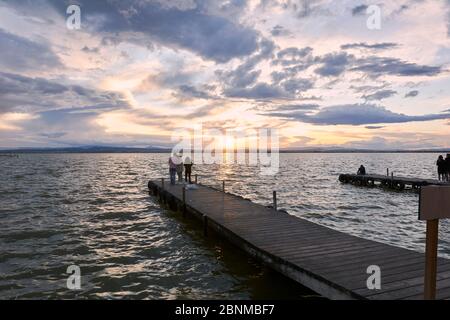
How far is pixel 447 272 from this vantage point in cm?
735

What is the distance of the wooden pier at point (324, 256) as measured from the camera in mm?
6742

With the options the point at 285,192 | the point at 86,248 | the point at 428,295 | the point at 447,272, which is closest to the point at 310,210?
the point at 285,192

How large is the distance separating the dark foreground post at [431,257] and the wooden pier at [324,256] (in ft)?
2.24

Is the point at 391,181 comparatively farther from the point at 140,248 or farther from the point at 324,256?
the point at 324,256

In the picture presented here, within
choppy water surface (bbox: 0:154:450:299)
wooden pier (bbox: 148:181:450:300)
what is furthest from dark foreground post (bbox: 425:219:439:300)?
choppy water surface (bbox: 0:154:450:299)

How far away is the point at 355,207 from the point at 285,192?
8.80 m

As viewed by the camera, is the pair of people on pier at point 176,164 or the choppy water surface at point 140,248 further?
the pair of people on pier at point 176,164

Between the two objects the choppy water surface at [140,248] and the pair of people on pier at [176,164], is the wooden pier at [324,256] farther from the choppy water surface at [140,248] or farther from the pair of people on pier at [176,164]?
the pair of people on pier at [176,164]

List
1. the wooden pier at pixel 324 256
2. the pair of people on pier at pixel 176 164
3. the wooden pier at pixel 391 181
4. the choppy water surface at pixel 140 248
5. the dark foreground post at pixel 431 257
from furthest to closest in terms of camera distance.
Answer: the wooden pier at pixel 391 181 < the pair of people on pier at pixel 176 164 < the choppy water surface at pixel 140 248 < the wooden pier at pixel 324 256 < the dark foreground post at pixel 431 257

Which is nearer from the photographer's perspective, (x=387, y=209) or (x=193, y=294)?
(x=193, y=294)

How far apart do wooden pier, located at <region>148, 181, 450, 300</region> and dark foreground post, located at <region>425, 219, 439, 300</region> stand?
683 mm

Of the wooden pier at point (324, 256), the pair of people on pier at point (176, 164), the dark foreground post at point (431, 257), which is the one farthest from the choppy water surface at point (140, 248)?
the dark foreground post at point (431, 257)
